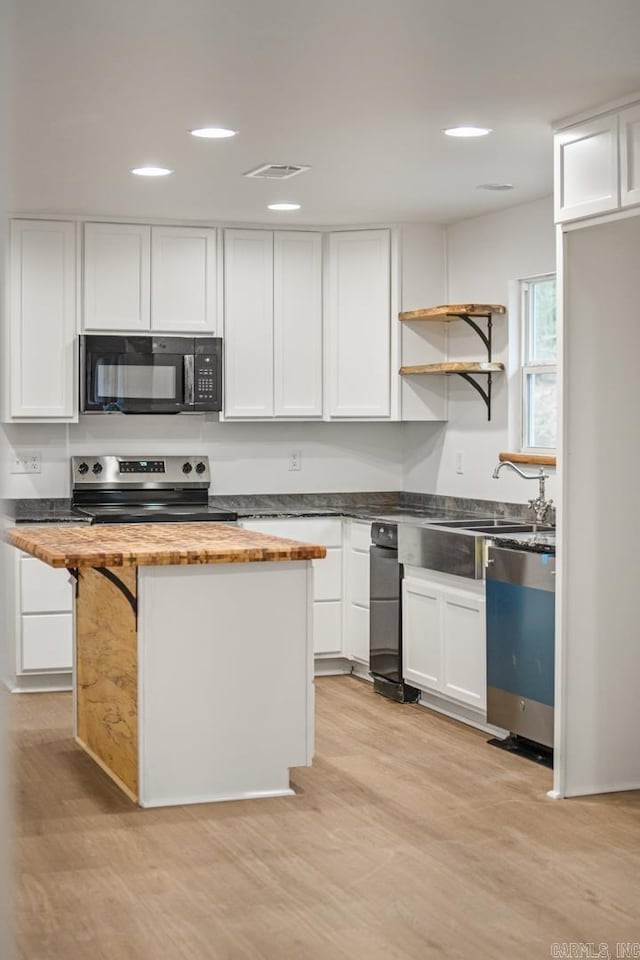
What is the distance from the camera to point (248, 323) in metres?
6.43

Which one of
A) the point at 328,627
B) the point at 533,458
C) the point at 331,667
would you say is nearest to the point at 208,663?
the point at 533,458

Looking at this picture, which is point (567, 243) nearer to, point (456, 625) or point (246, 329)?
point (456, 625)

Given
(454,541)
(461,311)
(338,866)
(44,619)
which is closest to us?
(338,866)

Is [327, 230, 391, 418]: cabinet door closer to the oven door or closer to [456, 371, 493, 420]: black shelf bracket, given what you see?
[456, 371, 493, 420]: black shelf bracket

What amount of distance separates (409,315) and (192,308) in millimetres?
1193

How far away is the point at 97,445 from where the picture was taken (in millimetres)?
6512

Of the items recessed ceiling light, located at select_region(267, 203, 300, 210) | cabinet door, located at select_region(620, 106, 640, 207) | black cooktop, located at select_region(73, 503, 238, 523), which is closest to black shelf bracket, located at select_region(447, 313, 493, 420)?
recessed ceiling light, located at select_region(267, 203, 300, 210)

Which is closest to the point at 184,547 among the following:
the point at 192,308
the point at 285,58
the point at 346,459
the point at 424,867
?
the point at 424,867

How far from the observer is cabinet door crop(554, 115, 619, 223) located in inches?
154

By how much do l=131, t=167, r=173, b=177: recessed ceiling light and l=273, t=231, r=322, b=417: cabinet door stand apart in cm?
151

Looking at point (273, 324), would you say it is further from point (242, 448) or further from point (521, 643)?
point (521, 643)

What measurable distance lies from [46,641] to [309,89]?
3395mm

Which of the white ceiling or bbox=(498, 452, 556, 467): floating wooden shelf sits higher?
the white ceiling

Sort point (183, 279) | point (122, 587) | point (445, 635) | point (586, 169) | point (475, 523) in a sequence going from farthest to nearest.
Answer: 1. point (183, 279)
2. point (475, 523)
3. point (445, 635)
4. point (122, 587)
5. point (586, 169)
